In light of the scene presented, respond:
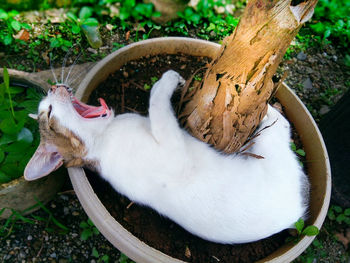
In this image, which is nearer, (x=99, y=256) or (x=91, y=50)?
(x=99, y=256)

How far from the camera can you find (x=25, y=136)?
166 cm

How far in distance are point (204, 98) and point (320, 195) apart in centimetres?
86

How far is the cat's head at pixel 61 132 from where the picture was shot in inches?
60.3

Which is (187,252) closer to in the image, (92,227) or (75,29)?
(92,227)

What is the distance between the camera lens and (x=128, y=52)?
1900mm

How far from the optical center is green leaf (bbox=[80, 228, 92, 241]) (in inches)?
73.5

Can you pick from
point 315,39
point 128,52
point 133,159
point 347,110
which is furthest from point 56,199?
point 315,39

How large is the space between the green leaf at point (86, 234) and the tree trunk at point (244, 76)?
3.15 feet

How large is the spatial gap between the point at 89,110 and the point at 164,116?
1.48 ft

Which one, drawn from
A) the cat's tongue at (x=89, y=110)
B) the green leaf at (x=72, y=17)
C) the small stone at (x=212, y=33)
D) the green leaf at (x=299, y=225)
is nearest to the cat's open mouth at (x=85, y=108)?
the cat's tongue at (x=89, y=110)

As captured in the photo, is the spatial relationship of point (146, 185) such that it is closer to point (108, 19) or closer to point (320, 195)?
point (320, 195)

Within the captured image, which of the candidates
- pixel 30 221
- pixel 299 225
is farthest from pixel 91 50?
pixel 299 225

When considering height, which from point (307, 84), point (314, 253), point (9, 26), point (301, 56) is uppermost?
point (301, 56)

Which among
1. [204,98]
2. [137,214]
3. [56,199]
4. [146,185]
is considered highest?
[204,98]
